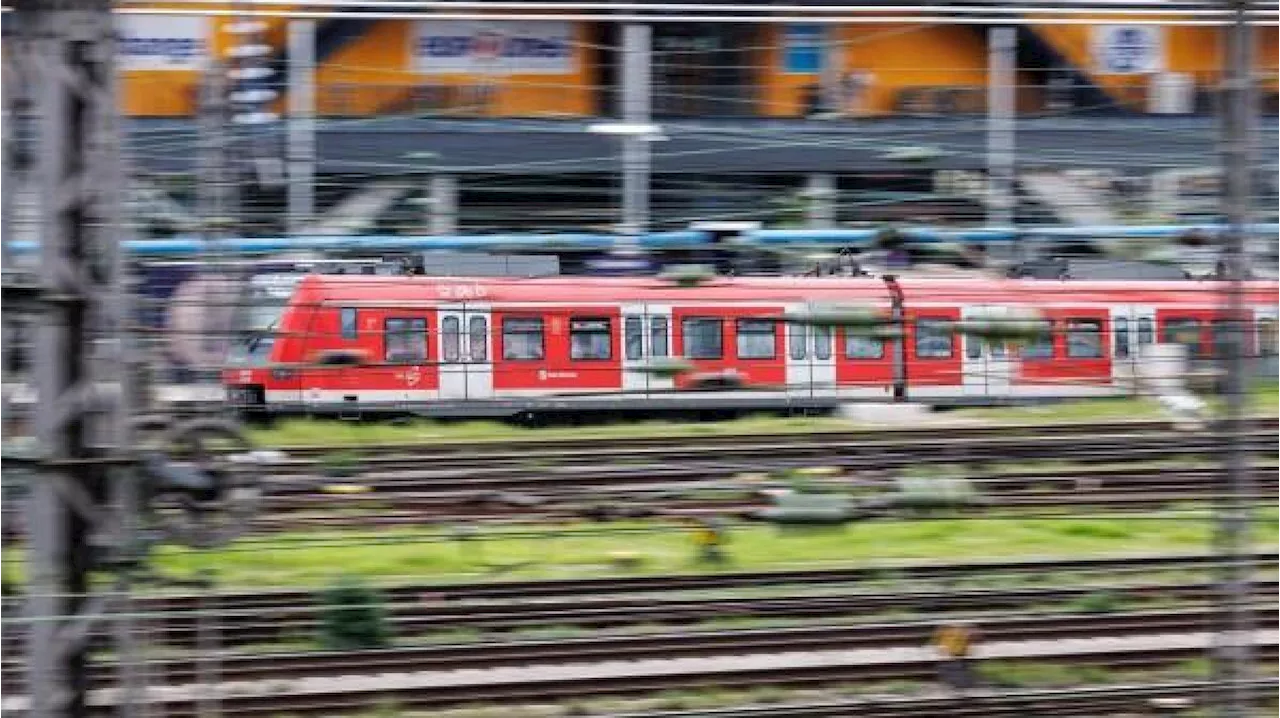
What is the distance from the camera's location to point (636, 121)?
12.5ft

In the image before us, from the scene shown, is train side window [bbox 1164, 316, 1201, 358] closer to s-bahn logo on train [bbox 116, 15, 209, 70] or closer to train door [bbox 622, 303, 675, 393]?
train door [bbox 622, 303, 675, 393]

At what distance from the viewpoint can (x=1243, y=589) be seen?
126 inches

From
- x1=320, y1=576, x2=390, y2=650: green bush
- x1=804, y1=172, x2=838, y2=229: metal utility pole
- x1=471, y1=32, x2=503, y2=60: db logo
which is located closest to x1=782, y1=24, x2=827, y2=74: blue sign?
x1=804, y1=172, x2=838, y2=229: metal utility pole

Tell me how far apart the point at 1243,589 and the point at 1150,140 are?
1.21 m

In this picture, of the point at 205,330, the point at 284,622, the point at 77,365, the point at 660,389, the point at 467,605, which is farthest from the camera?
the point at 467,605

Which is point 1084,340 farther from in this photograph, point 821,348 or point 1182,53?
point 821,348

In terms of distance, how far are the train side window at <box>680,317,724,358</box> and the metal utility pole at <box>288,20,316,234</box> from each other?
5.05ft

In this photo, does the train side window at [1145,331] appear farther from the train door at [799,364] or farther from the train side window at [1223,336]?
the train door at [799,364]

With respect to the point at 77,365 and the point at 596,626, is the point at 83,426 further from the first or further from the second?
the point at 596,626

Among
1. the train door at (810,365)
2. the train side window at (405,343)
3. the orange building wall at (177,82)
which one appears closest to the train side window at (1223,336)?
the train door at (810,365)

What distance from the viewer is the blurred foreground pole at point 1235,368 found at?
3094mm

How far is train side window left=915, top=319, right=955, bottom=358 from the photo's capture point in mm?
3502

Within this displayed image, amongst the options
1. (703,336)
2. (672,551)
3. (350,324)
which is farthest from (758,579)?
(350,324)

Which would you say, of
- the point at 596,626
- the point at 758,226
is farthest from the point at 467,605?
the point at 758,226
